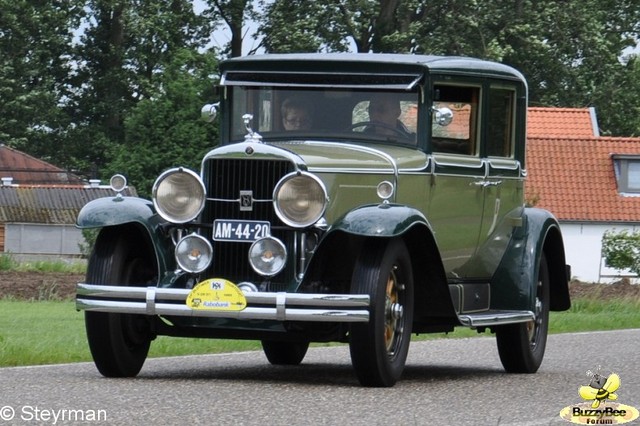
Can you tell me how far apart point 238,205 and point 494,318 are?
2271mm

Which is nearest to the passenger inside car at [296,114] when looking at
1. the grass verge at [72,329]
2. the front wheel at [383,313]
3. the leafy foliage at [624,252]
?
the front wheel at [383,313]

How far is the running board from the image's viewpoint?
11.8 m

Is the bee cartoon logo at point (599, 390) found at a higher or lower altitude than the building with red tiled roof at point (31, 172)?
higher

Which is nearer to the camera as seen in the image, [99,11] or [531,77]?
[531,77]

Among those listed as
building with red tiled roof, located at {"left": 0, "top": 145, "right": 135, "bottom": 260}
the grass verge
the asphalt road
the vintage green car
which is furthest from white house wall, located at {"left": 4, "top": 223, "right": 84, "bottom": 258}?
the vintage green car

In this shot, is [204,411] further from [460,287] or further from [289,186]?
[460,287]

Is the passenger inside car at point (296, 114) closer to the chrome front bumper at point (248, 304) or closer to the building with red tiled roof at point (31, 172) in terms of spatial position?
the chrome front bumper at point (248, 304)

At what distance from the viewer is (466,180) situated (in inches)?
489

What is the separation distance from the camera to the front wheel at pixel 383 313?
33.8 feet

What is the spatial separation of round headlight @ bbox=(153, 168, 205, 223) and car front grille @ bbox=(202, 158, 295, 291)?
10 centimetres

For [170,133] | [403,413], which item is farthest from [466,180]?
[170,133]

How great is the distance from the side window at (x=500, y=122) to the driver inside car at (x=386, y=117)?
3.70 feet

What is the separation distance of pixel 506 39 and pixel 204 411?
4314 centimetres

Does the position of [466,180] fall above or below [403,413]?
above
